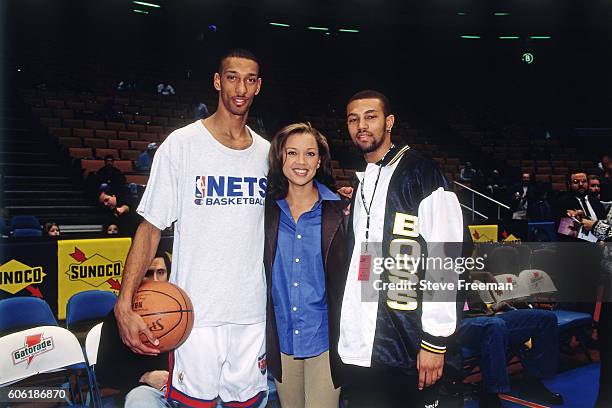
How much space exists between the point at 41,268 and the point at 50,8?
11.6 m

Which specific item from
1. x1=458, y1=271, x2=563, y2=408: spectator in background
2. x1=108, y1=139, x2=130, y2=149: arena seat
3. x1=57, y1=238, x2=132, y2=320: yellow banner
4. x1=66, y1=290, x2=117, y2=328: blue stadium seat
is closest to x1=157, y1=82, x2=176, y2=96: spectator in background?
x1=108, y1=139, x2=130, y2=149: arena seat

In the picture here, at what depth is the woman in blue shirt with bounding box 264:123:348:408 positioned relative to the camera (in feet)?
8.32

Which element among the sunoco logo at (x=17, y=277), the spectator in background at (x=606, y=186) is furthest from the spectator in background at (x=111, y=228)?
the spectator in background at (x=606, y=186)

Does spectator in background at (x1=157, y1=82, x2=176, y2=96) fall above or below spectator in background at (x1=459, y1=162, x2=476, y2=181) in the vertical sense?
above

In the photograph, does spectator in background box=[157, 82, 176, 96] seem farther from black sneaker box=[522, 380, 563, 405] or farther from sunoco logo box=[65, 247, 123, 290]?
black sneaker box=[522, 380, 563, 405]

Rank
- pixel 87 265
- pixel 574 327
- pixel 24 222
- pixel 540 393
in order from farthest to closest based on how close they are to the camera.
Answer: pixel 24 222 → pixel 574 327 → pixel 87 265 → pixel 540 393

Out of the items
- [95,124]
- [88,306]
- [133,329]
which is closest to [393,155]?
[133,329]

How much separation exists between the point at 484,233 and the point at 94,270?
4.27 metres

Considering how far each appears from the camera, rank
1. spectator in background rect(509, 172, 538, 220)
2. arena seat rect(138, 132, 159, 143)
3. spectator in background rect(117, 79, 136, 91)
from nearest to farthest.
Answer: spectator in background rect(509, 172, 538, 220) → arena seat rect(138, 132, 159, 143) → spectator in background rect(117, 79, 136, 91)

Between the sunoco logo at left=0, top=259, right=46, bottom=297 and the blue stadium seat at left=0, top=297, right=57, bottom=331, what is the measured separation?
781 millimetres

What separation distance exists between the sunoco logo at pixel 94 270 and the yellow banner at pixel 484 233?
152 inches

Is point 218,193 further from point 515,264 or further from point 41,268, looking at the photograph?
point 515,264

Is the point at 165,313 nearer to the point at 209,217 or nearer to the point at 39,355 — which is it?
the point at 209,217

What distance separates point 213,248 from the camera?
253 cm
